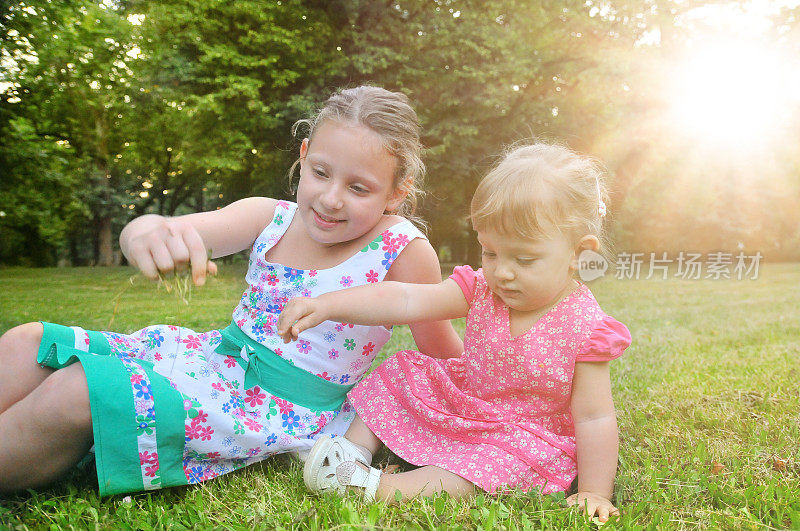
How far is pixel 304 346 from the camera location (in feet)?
7.48

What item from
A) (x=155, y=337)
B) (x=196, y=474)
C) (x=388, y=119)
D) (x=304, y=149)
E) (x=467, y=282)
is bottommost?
(x=196, y=474)

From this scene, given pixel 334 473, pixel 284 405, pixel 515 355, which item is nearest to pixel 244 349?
pixel 284 405

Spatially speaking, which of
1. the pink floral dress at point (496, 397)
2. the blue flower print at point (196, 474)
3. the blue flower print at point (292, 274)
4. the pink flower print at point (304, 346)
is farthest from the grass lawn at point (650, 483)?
the pink flower print at point (304, 346)

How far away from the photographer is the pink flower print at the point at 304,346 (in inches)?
89.7

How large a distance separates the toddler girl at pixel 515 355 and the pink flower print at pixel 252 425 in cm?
25

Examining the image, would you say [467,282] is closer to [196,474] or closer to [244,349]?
[244,349]

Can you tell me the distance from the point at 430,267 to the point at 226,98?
41.4ft

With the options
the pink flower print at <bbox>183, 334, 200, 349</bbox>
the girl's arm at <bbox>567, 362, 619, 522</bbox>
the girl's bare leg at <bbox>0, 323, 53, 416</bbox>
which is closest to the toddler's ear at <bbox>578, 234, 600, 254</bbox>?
the girl's arm at <bbox>567, 362, 619, 522</bbox>

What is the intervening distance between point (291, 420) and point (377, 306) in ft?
1.70

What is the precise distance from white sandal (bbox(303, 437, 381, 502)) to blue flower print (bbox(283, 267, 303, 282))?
599mm

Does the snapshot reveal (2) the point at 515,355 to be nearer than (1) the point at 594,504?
No

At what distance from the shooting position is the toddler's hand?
1842 millimetres

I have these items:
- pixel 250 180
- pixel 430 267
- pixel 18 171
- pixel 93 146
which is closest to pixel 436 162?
pixel 250 180

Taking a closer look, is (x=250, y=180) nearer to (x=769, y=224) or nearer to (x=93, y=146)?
(x=93, y=146)
